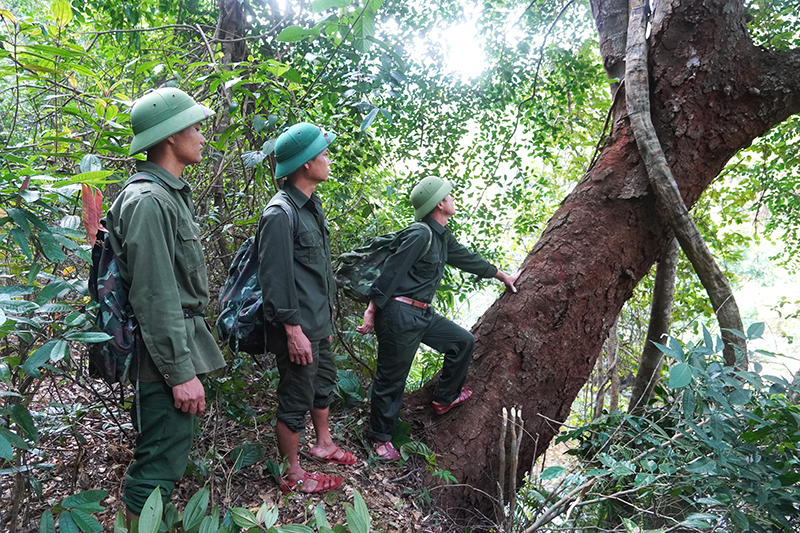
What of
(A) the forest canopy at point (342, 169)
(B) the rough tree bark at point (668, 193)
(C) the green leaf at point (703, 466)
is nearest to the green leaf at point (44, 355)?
(A) the forest canopy at point (342, 169)

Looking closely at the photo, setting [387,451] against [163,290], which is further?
[387,451]

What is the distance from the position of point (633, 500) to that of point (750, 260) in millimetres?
21827

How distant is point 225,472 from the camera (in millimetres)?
2643

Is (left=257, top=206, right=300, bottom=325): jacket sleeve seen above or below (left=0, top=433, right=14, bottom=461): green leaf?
above

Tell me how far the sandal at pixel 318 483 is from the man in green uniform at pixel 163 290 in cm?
79

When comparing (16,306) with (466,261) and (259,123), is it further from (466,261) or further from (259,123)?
(466,261)

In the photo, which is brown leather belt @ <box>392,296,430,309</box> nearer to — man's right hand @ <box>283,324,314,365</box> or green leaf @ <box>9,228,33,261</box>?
man's right hand @ <box>283,324,314,365</box>

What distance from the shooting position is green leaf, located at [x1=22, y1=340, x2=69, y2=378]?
164 cm

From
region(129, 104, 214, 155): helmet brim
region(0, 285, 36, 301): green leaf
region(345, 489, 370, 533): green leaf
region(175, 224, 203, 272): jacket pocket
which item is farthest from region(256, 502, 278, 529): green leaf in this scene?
region(129, 104, 214, 155): helmet brim

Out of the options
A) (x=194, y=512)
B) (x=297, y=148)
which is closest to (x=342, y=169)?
(x=297, y=148)

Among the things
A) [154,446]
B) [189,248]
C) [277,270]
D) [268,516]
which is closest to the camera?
[268,516]

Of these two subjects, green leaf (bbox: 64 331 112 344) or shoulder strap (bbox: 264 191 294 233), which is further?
shoulder strap (bbox: 264 191 294 233)

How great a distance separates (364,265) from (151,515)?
2074 mm

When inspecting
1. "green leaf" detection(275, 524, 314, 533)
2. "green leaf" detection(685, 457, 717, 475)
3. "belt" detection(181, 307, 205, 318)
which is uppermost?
"green leaf" detection(685, 457, 717, 475)
